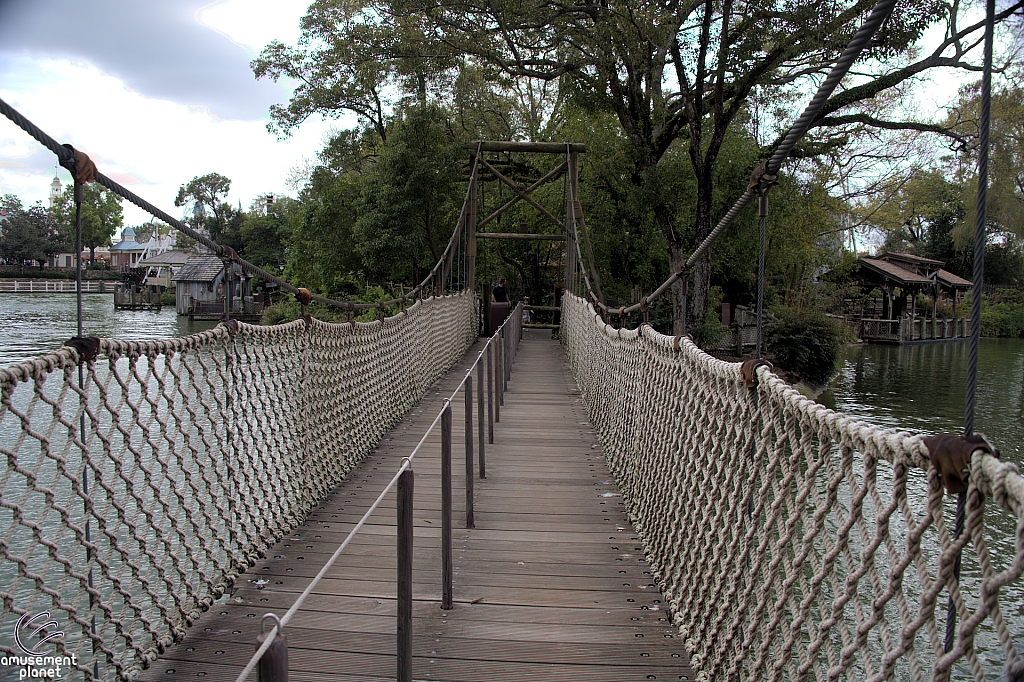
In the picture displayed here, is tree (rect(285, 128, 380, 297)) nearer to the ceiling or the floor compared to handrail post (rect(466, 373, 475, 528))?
nearer to the ceiling

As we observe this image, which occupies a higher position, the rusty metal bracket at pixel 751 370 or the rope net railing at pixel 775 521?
the rusty metal bracket at pixel 751 370

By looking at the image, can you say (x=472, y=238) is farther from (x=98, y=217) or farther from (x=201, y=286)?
(x=201, y=286)

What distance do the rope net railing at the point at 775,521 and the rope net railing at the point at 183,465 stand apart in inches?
59.1

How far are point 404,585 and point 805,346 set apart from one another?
13.2 m

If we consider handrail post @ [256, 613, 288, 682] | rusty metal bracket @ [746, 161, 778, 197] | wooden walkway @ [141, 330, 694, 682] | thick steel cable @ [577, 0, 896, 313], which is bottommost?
wooden walkway @ [141, 330, 694, 682]

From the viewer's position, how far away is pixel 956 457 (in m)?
0.92

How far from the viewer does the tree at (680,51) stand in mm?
9469

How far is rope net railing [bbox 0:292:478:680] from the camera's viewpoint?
1.68 m

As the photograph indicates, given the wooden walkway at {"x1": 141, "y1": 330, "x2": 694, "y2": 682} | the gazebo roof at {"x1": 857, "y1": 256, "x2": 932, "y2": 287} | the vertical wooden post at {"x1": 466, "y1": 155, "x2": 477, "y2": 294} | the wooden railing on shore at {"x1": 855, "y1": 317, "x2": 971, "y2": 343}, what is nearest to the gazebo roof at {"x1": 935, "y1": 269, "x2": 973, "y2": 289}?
the gazebo roof at {"x1": 857, "y1": 256, "x2": 932, "y2": 287}

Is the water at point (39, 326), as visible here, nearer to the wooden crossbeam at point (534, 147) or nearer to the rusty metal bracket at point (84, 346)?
the rusty metal bracket at point (84, 346)

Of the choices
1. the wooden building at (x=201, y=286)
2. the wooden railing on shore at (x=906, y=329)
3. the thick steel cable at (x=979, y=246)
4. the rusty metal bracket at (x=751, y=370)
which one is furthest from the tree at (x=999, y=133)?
the wooden building at (x=201, y=286)

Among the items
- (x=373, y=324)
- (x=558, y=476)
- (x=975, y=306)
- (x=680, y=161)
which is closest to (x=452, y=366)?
(x=373, y=324)

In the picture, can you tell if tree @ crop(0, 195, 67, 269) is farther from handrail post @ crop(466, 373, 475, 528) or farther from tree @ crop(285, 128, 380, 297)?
tree @ crop(285, 128, 380, 297)

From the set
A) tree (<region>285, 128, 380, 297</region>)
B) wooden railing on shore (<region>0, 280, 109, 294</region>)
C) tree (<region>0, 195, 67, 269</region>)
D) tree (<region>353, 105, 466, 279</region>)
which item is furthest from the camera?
tree (<region>285, 128, 380, 297</region>)
